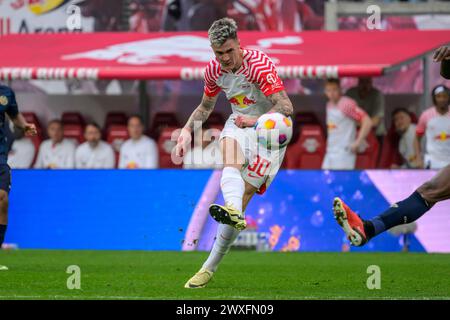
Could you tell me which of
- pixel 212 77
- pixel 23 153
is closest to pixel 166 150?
pixel 23 153

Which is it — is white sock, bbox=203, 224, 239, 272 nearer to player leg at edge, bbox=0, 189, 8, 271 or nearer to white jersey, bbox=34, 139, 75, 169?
player leg at edge, bbox=0, 189, 8, 271

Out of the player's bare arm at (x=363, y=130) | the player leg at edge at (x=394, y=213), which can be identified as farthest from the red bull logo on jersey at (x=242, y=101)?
the player's bare arm at (x=363, y=130)

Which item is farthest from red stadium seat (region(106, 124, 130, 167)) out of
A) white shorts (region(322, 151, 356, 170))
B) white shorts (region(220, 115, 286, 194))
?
white shorts (region(220, 115, 286, 194))

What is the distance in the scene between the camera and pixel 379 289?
10812 mm

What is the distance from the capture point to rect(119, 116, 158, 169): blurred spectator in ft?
61.6

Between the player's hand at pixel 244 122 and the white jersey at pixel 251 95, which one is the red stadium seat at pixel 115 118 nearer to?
the white jersey at pixel 251 95

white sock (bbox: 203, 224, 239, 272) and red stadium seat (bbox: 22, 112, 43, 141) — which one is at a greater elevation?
red stadium seat (bbox: 22, 112, 43, 141)

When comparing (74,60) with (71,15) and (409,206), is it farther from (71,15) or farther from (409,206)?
(409,206)

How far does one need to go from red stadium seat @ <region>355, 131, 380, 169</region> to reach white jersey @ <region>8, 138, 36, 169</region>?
17.6 feet

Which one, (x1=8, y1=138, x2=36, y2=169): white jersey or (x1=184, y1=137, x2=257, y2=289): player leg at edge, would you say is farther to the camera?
(x1=8, y1=138, x2=36, y2=169): white jersey

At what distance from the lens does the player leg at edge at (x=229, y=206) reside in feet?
32.7

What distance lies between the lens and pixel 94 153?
62.6 ft

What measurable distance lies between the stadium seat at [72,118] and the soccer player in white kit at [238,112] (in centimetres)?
970
